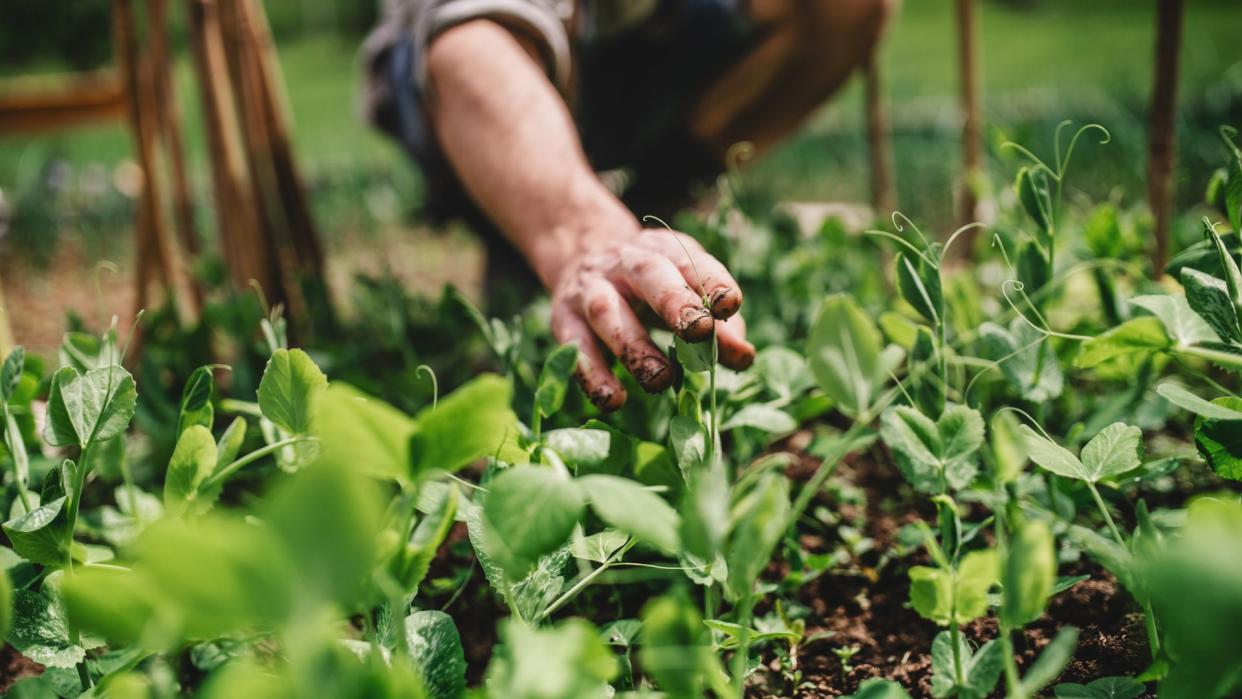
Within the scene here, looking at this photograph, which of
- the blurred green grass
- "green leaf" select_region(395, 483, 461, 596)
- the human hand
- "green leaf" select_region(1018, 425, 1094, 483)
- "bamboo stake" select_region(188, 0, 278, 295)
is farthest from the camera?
the blurred green grass

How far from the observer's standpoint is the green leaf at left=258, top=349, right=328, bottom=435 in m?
0.55

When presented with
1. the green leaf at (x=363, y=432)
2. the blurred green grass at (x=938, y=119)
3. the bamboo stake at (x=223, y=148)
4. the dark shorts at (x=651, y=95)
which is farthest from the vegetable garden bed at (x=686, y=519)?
the dark shorts at (x=651, y=95)

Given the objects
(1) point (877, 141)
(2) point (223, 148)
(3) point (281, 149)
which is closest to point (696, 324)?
(2) point (223, 148)

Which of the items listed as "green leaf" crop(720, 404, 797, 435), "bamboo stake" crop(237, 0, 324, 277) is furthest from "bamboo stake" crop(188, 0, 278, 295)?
"green leaf" crop(720, 404, 797, 435)

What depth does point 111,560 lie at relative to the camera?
2.23ft

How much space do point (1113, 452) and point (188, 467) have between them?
24.2 inches

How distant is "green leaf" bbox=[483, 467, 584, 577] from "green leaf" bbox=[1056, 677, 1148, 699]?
13.4 inches

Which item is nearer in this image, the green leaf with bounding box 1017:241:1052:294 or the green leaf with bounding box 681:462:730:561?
the green leaf with bounding box 681:462:730:561

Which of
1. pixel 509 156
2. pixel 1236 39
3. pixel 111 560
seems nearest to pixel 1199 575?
pixel 111 560

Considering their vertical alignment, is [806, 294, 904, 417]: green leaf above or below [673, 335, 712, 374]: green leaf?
Result: above

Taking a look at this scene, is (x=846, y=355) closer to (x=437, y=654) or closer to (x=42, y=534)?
(x=437, y=654)

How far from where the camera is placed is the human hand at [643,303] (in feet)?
2.13

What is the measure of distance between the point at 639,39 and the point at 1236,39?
4547 mm

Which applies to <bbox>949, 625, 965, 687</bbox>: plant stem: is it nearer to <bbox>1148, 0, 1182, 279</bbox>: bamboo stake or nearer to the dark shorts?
<bbox>1148, 0, 1182, 279</bbox>: bamboo stake
